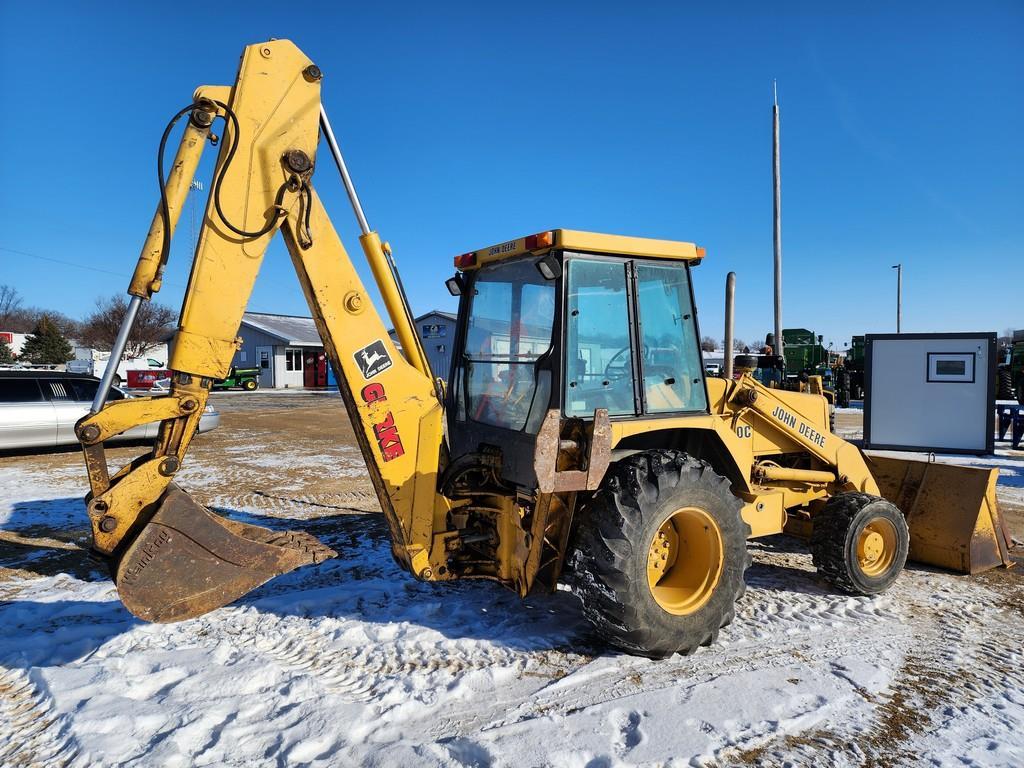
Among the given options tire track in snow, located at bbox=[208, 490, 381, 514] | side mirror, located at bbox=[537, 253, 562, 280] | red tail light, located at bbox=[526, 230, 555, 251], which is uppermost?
red tail light, located at bbox=[526, 230, 555, 251]

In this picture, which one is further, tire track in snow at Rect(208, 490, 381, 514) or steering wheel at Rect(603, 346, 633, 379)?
tire track in snow at Rect(208, 490, 381, 514)

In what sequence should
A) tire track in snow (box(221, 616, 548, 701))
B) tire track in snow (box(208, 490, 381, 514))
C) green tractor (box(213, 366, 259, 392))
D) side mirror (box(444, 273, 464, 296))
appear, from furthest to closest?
green tractor (box(213, 366, 259, 392)), tire track in snow (box(208, 490, 381, 514)), side mirror (box(444, 273, 464, 296)), tire track in snow (box(221, 616, 548, 701))

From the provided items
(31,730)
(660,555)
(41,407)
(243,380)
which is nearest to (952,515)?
(660,555)

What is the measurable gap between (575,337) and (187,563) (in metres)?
2.28

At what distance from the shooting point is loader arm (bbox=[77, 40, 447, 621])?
3.07 meters

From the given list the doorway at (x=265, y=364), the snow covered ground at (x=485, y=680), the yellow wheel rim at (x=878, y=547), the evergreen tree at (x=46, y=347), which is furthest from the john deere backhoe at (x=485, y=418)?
the evergreen tree at (x=46, y=347)

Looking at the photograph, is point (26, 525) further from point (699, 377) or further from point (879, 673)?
point (879, 673)

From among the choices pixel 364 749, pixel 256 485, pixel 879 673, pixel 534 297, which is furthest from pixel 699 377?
pixel 256 485

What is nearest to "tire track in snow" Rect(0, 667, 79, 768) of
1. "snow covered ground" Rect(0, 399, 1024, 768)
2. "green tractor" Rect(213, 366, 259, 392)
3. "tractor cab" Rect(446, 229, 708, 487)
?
"snow covered ground" Rect(0, 399, 1024, 768)

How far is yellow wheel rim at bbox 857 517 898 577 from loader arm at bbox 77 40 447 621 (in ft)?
11.0

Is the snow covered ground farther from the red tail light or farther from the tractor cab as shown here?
the red tail light

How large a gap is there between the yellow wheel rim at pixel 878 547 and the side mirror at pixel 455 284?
11.1 ft

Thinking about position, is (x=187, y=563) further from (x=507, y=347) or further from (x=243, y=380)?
(x=243, y=380)

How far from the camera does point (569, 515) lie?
3645mm
